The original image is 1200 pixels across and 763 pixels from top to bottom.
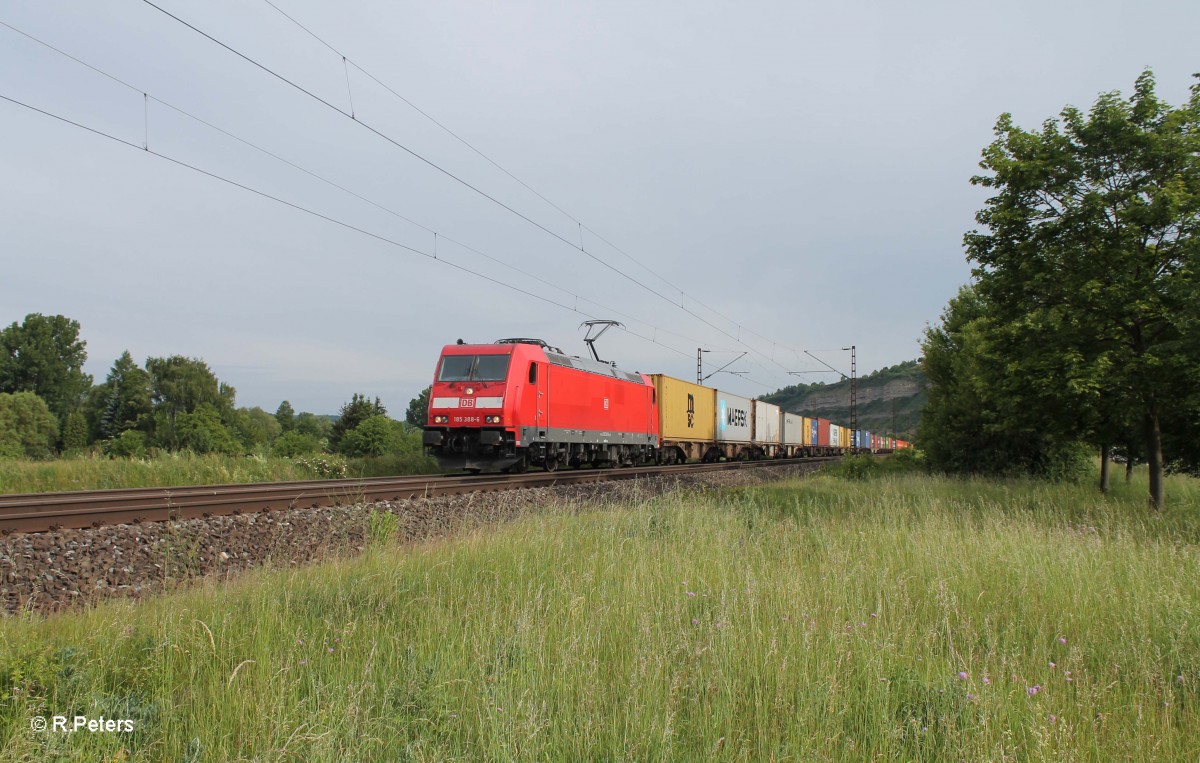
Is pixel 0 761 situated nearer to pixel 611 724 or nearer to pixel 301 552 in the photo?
pixel 611 724

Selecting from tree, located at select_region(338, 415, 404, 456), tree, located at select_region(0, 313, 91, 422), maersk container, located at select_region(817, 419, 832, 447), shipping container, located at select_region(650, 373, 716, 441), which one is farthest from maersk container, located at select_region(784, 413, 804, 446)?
tree, located at select_region(0, 313, 91, 422)

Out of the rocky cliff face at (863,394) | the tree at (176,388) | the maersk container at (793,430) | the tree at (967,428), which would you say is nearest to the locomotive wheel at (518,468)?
the tree at (967,428)

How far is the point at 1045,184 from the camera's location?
12.4 m

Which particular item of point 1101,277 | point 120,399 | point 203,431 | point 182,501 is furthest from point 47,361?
point 1101,277

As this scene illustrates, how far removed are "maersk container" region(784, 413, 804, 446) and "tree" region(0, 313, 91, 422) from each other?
87221mm

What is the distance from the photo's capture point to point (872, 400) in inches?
6471

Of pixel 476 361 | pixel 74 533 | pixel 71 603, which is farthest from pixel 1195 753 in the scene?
pixel 476 361

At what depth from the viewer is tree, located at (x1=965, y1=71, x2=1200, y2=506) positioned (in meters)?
11.2

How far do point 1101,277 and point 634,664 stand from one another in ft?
40.4

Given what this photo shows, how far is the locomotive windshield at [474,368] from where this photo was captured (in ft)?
60.1

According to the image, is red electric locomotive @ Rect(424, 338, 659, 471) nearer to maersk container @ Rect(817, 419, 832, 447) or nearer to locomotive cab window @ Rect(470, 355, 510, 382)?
locomotive cab window @ Rect(470, 355, 510, 382)

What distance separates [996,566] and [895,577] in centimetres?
109

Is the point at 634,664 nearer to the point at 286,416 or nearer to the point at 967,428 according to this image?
the point at 967,428

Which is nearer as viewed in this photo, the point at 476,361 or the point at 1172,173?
the point at 1172,173
